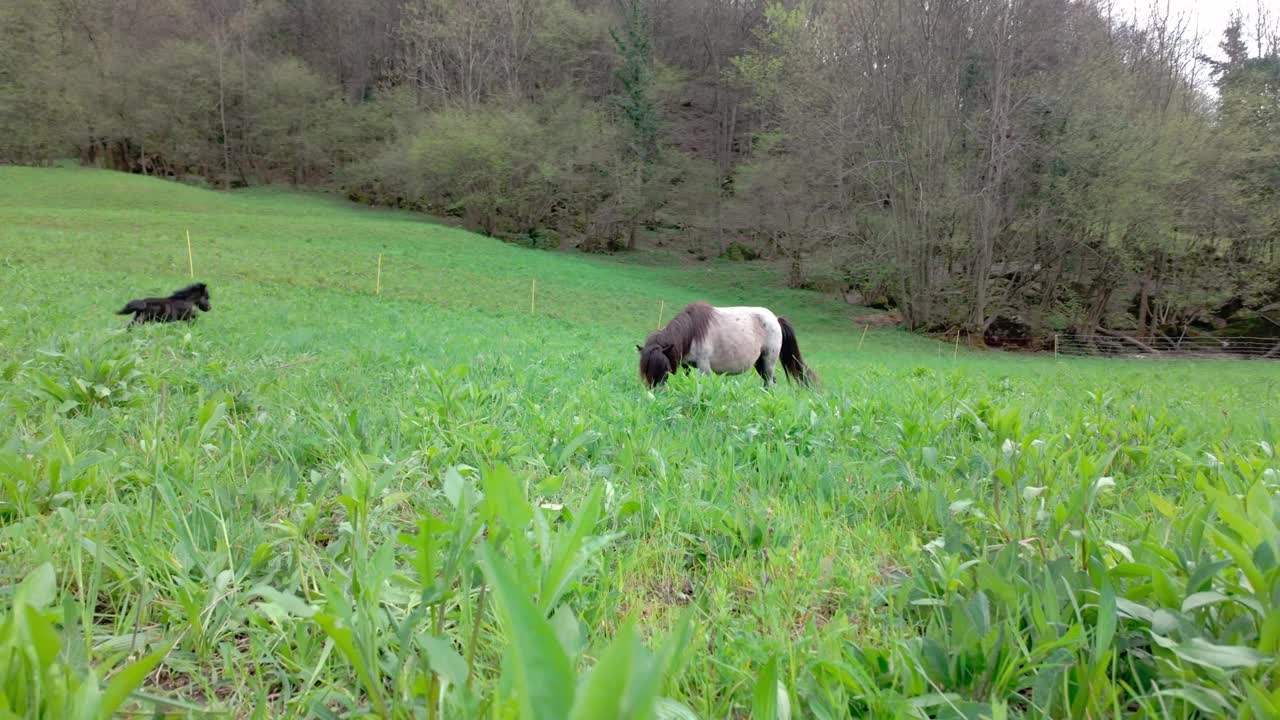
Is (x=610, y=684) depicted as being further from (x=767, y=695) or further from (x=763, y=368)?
(x=763, y=368)

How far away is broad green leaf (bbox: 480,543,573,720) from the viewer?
57cm

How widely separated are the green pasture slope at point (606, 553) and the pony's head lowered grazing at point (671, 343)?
1805mm

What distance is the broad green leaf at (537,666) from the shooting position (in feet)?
1.87

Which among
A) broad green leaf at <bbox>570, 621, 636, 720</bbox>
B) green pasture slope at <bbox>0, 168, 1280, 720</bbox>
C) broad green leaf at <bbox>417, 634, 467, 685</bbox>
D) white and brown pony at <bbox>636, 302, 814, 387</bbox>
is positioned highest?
broad green leaf at <bbox>570, 621, 636, 720</bbox>

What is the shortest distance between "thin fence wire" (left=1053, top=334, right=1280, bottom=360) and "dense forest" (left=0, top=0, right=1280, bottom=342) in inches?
48.7

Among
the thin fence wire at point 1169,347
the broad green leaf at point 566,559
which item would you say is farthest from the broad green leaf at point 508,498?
the thin fence wire at point 1169,347

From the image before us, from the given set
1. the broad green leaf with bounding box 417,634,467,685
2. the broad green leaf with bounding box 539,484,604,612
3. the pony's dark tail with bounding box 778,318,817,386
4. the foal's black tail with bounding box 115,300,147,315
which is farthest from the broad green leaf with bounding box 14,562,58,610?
the foal's black tail with bounding box 115,300,147,315

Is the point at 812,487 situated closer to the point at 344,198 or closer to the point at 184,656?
the point at 184,656

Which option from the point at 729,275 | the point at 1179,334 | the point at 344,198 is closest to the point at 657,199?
the point at 729,275

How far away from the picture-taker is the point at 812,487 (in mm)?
2799

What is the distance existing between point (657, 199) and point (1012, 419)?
50050 mm

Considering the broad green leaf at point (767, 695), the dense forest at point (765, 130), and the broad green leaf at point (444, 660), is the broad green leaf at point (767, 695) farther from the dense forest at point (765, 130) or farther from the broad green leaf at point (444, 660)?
the dense forest at point (765, 130)

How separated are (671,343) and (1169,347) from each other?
3371 cm

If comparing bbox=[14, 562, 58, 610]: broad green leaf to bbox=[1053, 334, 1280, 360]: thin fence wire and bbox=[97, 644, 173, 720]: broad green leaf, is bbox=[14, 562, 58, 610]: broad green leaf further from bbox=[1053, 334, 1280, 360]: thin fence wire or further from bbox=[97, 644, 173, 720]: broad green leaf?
bbox=[1053, 334, 1280, 360]: thin fence wire
